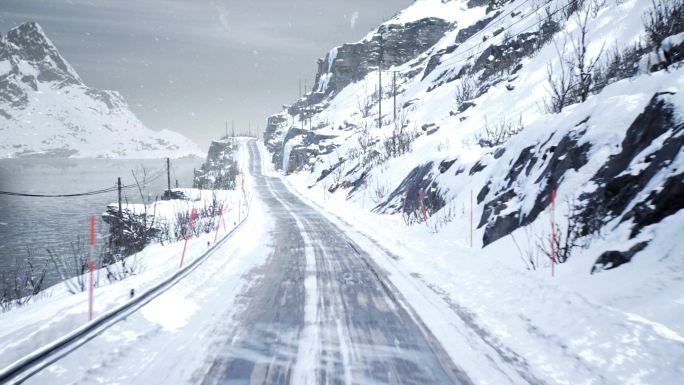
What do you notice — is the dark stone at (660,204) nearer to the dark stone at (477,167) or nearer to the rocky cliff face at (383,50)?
the dark stone at (477,167)

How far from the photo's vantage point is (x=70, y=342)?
3.99m

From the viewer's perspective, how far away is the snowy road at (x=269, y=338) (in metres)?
3.60

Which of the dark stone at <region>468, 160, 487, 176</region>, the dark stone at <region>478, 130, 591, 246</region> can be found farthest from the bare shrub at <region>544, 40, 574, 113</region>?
the dark stone at <region>468, 160, 487, 176</region>

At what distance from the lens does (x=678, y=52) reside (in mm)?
8086

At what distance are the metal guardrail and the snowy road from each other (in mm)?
102

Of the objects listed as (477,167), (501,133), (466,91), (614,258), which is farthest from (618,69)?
(466,91)

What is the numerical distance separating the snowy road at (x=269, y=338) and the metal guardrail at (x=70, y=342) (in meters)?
0.10

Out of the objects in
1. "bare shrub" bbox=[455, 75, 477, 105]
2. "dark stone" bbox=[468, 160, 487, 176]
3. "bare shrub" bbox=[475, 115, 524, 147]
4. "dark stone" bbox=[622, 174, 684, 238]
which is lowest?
"dark stone" bbox=[622, 174, 684, 238]

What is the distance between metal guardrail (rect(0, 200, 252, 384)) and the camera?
10.9 ft

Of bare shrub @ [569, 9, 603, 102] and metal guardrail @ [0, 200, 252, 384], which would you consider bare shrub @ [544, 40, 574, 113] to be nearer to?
bare shrub @ [569, 9, 603, 102]

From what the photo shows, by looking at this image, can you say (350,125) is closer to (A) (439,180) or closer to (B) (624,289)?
(A) (439,180)

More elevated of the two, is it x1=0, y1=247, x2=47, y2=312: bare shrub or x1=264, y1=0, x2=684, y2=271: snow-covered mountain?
x1=264, y1=0, x2=684, y2=271: snow-covered mountain

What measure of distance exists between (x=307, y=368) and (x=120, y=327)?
2543 mm

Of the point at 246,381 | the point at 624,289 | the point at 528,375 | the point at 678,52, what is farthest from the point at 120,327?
the point at 678,52
